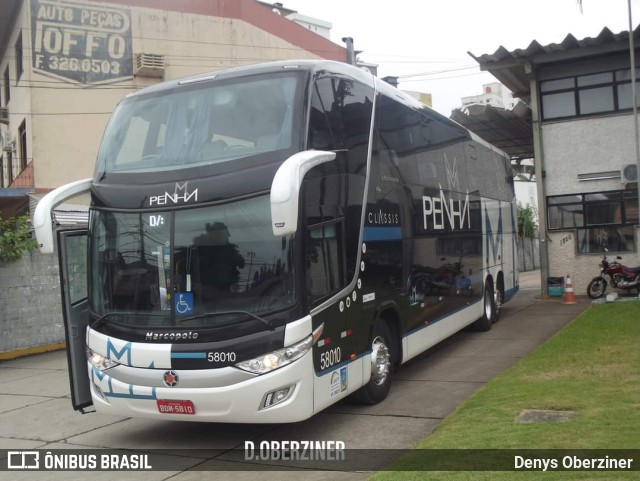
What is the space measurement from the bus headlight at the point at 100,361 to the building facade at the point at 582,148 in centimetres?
1482

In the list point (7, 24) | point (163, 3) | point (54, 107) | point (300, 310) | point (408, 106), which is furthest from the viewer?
point (163, 3)

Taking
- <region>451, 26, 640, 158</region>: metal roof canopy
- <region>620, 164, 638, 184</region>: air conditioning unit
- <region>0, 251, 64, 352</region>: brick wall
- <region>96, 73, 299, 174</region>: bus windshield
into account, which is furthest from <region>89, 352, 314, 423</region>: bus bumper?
<region>451, 26, 640, 158</region>: metal roof canopy

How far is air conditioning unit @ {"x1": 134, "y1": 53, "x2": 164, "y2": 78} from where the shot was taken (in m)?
23.8

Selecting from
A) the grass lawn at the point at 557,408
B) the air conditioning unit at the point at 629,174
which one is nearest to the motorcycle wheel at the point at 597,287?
the air conditioning unit at the point at 629,174

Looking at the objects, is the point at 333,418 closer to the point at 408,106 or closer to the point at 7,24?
the point at 408,106

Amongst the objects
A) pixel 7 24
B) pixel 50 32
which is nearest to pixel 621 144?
pixel 50 32

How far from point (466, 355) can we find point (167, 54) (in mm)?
17939

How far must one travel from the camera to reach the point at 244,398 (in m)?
6.33

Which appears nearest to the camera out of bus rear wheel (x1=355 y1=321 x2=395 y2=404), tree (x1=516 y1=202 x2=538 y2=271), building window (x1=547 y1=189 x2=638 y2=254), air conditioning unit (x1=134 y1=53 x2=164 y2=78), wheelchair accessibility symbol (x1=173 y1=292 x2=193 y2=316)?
wheelchair accessibility symbol (x1=173 y1=292 x2=193 y2=316)

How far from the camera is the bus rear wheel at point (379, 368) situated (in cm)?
816

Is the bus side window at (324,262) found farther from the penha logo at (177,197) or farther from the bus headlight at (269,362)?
the penha logo at (177,197)

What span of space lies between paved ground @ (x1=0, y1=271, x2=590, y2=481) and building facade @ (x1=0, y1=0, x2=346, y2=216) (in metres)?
11.5

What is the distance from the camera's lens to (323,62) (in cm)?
758

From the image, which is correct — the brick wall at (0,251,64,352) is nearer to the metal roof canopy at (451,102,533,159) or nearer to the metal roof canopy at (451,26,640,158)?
the metal roof canopy at (451,26,640,158)
